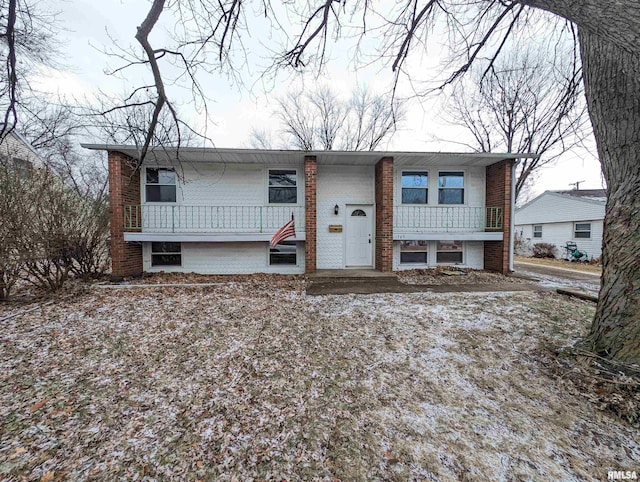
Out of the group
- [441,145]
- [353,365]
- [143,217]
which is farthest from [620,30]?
[441,145]

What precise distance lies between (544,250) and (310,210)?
17457 mm

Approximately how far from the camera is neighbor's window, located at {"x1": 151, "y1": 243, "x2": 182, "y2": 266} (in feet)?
26.9

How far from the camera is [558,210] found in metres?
16.2

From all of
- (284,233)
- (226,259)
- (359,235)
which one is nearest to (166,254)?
(226,259)

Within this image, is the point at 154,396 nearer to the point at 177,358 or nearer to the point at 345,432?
the point at 177,358

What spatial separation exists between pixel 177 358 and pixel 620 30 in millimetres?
5421

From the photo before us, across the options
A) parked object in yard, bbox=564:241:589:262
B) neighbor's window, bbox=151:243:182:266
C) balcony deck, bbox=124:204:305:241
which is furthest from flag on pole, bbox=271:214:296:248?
parked object in yard, bbox=564:241:589:262

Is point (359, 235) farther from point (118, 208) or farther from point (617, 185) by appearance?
point (118, 208)

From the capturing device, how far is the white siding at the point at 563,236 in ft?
46.0

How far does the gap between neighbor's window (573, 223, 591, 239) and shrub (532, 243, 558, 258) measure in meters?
1.37

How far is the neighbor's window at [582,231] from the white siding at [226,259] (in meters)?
17.3

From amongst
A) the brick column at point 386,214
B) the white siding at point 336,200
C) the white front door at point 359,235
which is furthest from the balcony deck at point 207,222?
the brick column at point 386,214

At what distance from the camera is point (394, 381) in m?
2.59

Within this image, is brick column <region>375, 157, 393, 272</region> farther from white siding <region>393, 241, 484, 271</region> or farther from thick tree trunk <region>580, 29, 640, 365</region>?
thick tree trunk <region>580, 29, 640, 365</region>
